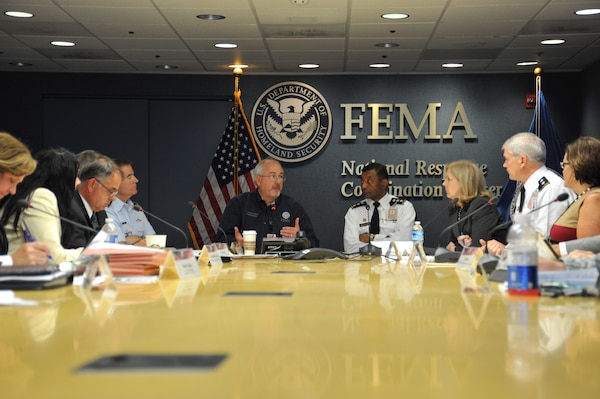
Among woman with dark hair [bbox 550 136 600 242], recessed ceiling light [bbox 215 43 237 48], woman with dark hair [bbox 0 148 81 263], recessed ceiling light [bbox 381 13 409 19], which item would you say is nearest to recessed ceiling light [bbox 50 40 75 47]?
recessed ceiling light [bbox 215 43 237 48]

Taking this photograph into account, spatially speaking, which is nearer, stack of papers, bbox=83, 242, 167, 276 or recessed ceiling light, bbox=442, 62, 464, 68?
stack of papers, bbox=83, 242, 167, 276

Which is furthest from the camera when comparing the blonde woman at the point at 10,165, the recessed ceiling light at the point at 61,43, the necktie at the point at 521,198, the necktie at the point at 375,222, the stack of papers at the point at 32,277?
the necktie at the point at 375,222

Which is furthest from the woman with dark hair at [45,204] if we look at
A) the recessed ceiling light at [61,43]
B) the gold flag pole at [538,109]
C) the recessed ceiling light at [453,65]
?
the gold flag pole at [538,109]

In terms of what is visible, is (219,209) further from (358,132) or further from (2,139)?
(2,139)

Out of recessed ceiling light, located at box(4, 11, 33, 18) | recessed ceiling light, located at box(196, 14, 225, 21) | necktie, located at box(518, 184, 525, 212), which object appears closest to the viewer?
necktie, located at box(518, 184, 525, 212)

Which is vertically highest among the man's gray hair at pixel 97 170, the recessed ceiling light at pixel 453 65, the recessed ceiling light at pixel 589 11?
the recessed ceiling light at pixel 589 11

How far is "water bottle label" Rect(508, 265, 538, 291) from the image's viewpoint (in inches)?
90.5

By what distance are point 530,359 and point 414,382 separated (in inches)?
10.2

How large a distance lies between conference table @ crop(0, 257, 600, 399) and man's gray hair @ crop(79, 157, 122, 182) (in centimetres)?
279

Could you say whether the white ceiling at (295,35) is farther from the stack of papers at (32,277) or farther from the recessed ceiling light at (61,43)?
the stack of papers at (32,277)

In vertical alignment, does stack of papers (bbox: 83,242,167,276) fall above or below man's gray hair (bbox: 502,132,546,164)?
below

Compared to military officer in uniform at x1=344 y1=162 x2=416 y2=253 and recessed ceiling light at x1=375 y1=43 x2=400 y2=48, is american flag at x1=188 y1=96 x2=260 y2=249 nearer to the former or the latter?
military officer in uniform at x1=344 y1=162 x2=416 y2=253

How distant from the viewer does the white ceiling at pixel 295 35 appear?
21.0 feet

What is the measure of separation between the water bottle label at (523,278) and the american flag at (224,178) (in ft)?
22.7
